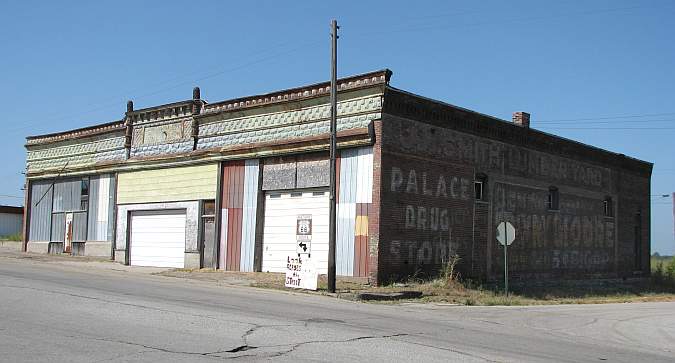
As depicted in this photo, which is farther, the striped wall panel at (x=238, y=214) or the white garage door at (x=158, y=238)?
the white garage door at (x=158, y=238)

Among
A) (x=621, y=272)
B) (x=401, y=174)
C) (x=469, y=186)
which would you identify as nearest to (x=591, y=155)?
(x=621, y=272)

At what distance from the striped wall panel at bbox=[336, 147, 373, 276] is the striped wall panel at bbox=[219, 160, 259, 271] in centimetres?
438

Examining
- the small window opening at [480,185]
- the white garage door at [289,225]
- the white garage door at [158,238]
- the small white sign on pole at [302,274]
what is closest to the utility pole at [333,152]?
the small white sign on pole at [302,274]

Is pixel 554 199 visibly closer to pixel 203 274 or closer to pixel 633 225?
pixel 633 225

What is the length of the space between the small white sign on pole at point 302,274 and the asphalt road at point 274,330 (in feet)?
6.73

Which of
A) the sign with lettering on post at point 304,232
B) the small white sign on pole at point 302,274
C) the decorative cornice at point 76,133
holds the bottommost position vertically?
the small white sign on pole at point 302,274

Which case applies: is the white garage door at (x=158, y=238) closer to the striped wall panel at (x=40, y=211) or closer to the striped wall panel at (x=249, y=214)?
the striped wall panel at (x=249, y=214)

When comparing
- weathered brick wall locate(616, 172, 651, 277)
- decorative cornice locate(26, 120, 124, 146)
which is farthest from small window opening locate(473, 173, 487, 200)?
decorative cornice locate(26, 120, 124, 146)

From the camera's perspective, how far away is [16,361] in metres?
7.88

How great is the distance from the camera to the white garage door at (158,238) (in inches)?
1162

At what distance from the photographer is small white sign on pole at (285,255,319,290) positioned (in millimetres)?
20719

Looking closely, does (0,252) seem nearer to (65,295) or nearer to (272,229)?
(272,229)

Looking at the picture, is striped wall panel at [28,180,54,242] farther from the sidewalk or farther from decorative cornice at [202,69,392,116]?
decorative cornice at [202,69,392,116]

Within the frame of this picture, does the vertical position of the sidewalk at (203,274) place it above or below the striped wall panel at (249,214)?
below
